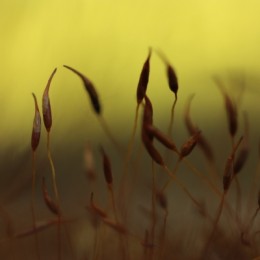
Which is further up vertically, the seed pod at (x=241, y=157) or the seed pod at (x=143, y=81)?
the seed pod at (x=143, y=81)

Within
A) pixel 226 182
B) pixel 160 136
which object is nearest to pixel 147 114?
pixel 160 136

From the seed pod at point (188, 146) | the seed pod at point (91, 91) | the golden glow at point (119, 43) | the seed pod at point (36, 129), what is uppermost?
the golden glow at point (119, 43)

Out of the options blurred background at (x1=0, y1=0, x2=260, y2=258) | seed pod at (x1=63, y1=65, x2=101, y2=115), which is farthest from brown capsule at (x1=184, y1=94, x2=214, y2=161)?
seed pod at (x1=63, y1=65, x2=101, y2=115)

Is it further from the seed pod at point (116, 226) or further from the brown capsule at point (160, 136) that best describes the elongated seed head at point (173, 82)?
the seed pod at point (116, 226)

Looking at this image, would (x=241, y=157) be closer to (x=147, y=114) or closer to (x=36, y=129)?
(x=147, y=114)

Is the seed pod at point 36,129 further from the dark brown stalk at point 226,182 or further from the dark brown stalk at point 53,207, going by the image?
the dark brown stalk at point 226,182

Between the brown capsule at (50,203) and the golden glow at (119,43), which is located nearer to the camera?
the brown capsule at (50,203)

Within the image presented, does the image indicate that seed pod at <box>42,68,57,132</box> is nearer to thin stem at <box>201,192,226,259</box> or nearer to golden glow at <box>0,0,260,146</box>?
golden glow at <box>0,0,260,146</box>

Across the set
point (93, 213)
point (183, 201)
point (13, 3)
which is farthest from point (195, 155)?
point (13, 3)

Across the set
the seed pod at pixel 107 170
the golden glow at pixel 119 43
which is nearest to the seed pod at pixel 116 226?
the seed pod at pixel 107 170
